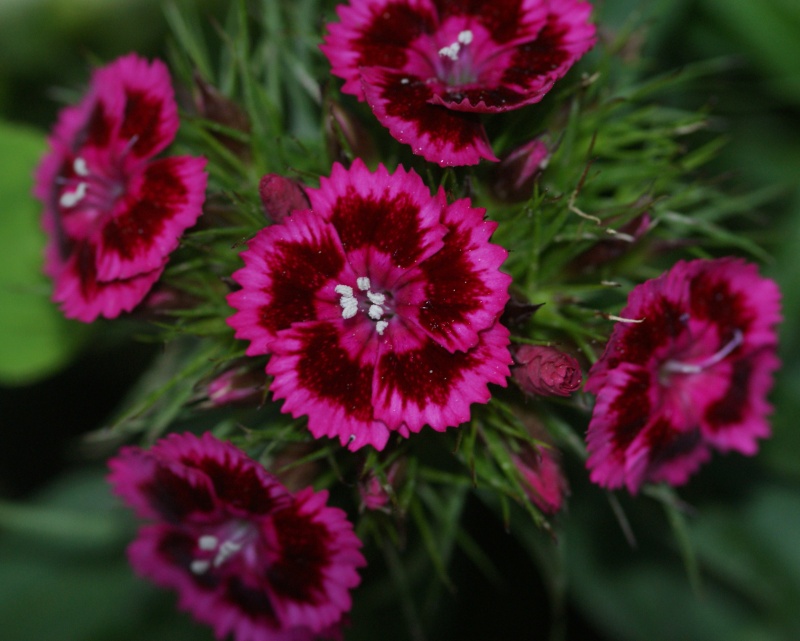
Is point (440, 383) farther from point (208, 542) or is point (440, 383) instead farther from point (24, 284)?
point (24, 284)

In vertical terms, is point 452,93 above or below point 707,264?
above

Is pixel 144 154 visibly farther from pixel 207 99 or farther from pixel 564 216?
pixel 564 216

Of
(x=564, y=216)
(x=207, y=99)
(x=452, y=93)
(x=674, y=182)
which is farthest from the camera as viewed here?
(x=674, y=182)

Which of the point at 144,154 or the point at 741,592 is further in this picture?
the point at 741,592

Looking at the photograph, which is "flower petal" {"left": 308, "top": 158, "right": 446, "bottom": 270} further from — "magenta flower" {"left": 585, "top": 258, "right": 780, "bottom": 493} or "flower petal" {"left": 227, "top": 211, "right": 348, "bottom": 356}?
"magenta flower" {"left": 585, "top": 258, "right": 780, "bottom": 493}

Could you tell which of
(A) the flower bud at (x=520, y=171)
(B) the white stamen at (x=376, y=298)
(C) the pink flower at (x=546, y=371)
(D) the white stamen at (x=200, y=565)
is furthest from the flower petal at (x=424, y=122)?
(D) the white stamen at (x=200, y=565)

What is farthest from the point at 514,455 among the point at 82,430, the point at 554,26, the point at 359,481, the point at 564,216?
the point at 82,430

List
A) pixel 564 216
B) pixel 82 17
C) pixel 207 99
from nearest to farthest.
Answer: pixel 564 216, pixel 207 99, pixel 82 17
